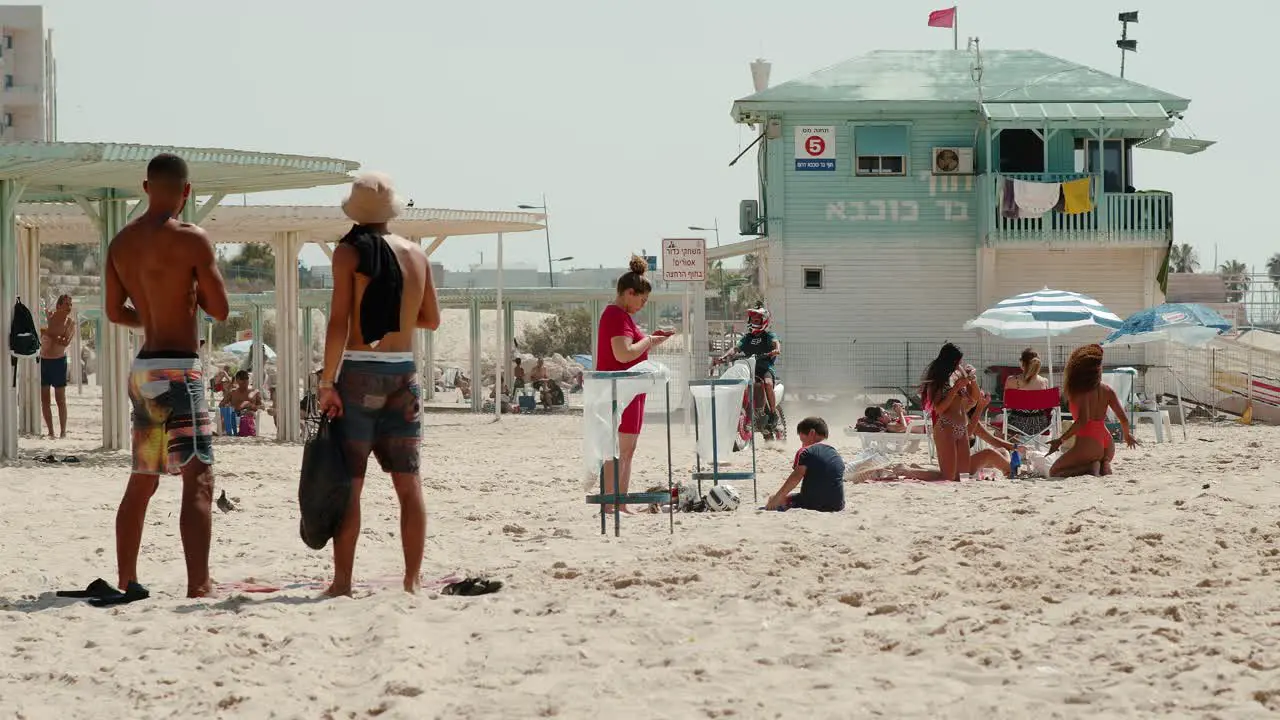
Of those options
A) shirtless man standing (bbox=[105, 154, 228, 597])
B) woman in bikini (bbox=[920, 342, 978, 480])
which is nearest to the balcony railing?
woman in bikini (bbox=[920, 342, 978, 480])

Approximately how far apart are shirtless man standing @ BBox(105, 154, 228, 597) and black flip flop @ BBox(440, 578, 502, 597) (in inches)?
37.4

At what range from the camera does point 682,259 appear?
Answer: 14.2 metres

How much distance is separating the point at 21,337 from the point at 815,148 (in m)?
17.4

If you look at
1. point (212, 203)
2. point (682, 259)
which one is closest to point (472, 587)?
point (682, 259)

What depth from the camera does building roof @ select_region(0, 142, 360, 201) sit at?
39.5 ft

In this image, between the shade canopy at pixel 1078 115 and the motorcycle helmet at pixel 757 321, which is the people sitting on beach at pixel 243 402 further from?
the shade canopy at pixel 1078 115

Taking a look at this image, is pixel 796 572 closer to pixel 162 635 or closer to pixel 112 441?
pixel 162 635

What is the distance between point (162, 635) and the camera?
17.5 ft

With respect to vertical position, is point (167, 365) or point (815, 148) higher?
point (815, 148)

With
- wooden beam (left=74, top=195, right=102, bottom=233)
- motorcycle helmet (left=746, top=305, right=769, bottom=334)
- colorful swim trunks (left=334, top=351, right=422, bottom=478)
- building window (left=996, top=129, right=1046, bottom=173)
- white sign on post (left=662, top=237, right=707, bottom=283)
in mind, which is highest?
building window (left=996, top=129, right=1046, bottom=173)

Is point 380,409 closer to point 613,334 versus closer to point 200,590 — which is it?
point 200,590

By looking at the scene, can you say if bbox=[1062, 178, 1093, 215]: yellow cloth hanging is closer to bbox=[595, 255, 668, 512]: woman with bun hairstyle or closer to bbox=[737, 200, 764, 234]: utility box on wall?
bbox=[737, 200, 764, 234]: utility box on wall

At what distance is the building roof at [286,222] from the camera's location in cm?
1762

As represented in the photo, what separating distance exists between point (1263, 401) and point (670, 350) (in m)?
30.8
